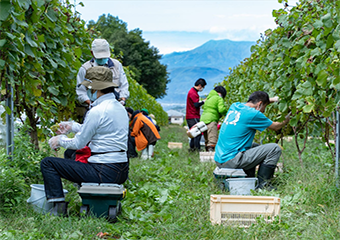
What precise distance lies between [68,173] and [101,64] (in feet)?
5.37

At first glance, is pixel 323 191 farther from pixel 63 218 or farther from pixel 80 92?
pixel 80 92

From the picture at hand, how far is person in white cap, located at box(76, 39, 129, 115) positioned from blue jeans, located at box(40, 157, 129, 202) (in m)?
1.25

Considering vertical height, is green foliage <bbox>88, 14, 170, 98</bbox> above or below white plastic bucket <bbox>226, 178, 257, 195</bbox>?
above

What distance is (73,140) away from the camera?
3.40 metres

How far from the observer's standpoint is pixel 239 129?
452 centimetres

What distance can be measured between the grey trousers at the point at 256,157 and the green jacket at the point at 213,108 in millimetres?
3025

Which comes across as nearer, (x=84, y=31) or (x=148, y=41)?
(x=84, y=31)

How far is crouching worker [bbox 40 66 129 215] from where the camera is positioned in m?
3.34

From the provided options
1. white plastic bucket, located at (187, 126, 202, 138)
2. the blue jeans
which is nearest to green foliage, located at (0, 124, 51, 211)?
the blue jeans

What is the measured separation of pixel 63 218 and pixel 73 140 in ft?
2.21

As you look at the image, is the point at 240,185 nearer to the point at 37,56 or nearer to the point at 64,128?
the point at 64,128

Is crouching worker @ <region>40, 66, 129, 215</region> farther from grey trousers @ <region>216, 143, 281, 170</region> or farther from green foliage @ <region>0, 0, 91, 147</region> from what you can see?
grey trousers @ <region>216, 143, 281, 170</region>

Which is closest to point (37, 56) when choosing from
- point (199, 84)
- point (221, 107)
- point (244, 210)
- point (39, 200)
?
point (39, 200)

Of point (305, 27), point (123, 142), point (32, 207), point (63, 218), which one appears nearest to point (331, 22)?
point (305, 27)
